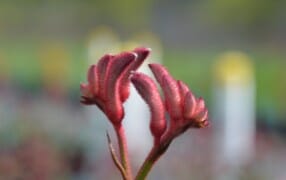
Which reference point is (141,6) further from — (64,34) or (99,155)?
(99,155)

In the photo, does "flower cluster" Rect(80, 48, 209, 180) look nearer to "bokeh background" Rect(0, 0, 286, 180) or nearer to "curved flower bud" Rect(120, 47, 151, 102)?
"curved flower bud" Rect(120, 47, 151, 102)

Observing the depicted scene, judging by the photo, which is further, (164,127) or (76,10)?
(76,10)

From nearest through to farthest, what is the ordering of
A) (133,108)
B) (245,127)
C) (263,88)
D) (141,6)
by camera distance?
(133,108)
(245,127)
(263,88)
(141,6)

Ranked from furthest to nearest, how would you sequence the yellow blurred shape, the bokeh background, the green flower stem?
1. the yellow blurred shape
2. the bokeh background
3. the green flower stem

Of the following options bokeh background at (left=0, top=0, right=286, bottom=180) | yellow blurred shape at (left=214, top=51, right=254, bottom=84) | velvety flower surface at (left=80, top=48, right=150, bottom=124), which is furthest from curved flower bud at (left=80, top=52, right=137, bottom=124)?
yellow blurred shape at (left=214, top=51, right=254, bottom=84)

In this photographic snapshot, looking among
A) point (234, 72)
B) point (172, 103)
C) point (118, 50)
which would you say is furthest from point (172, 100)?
point (118, 50)

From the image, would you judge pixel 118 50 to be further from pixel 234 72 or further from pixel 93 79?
pixel 93 79

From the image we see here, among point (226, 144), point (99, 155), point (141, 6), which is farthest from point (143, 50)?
point (141, 6)

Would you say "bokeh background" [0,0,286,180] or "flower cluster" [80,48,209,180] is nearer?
"flower cluster" [80,48,209,180]
